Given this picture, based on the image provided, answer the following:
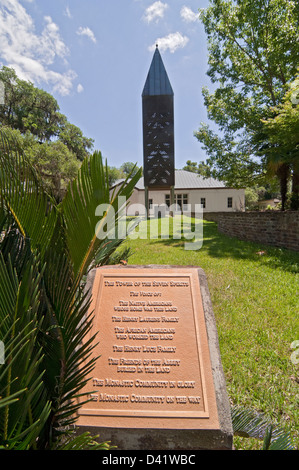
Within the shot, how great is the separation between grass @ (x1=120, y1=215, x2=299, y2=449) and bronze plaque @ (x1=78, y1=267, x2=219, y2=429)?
2.37 feet

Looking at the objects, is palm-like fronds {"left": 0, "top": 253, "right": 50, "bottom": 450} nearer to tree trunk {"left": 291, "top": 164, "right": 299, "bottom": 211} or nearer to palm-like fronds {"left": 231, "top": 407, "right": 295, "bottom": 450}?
palm-like fronds {"left": 231, "top": 407, "right": 295, "bottom": 450}

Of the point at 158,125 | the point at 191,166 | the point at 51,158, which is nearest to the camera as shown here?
the point at 158,125

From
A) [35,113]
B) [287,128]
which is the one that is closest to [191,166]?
[35,113]

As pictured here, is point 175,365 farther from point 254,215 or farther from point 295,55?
point 295,55

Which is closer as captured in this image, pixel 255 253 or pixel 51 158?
pixel 255 253

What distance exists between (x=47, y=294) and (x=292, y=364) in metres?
2.59

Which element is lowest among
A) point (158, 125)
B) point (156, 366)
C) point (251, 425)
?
point (251, 425)

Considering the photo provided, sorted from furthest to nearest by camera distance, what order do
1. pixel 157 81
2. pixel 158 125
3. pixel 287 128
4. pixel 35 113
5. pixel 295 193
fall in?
pixel 35 113, pixel 158 125, pixel 157 81, pixel 295 193, pixel 287 128

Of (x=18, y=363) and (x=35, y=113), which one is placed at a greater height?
(x=35, y=113)

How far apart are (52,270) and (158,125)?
1571 centimetres

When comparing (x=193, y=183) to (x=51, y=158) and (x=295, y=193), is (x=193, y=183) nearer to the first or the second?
(x=51, y=158)

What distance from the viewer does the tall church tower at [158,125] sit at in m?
15.0

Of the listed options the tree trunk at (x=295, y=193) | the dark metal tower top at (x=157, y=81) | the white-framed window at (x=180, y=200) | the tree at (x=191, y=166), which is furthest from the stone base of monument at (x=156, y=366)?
the tree at (x=191, y=166)

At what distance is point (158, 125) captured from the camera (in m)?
15.2
